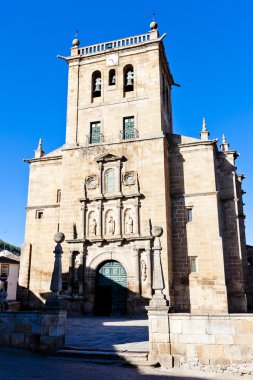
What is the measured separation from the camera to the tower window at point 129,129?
67.9 ft

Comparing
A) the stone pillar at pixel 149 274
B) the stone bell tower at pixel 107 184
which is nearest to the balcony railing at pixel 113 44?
the stone bell tower at pixel 107 184

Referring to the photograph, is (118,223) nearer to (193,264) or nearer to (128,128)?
(193,264)

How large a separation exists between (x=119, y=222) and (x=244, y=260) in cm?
812

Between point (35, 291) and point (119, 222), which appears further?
point (35, 291)

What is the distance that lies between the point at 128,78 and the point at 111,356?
57.8ft

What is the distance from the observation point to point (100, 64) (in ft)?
75.4

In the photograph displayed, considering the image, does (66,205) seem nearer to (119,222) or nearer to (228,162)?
(119,222)

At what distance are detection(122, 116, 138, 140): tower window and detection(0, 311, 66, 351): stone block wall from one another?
13.0 metres

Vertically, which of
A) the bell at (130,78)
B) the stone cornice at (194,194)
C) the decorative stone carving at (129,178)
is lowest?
the stone cornice at (194,194)

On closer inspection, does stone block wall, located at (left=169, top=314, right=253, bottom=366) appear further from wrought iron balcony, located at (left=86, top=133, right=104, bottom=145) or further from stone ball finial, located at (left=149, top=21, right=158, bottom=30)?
stone ball finial, located at (left=149, top=21, right=158, bottom=30)

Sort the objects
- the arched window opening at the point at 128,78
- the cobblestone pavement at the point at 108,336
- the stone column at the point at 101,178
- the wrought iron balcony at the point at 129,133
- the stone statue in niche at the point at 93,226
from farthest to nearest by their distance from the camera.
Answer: the arched window opening at the point at 128,78 → the wrought iron balcony at the point at 129,133 → the stone column at the point at 101,178 → the stone statue in niche at the point at 93,226 → the cobblestone pavement at the point at 108,336

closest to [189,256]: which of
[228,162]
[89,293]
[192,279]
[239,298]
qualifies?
[192,279]

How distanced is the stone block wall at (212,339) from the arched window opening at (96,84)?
17.5 meters

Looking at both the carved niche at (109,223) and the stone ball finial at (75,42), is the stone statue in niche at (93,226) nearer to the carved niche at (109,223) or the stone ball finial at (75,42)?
the carved niche at (109,223)
